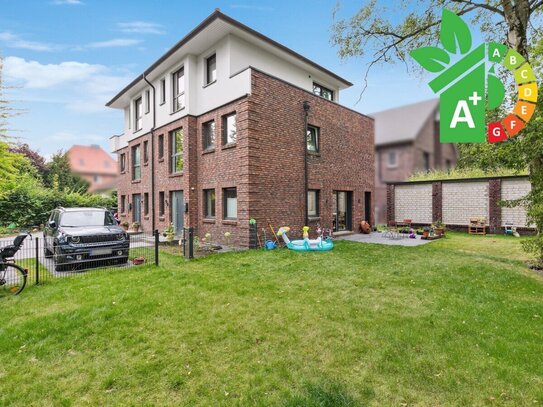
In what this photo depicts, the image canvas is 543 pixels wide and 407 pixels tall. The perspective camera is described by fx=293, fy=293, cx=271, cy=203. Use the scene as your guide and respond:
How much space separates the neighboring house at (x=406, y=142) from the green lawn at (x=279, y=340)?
236 cm

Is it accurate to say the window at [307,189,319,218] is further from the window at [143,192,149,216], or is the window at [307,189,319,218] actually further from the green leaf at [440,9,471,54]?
the window at [143,192,149,216]

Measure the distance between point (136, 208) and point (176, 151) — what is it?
6860 millimetres

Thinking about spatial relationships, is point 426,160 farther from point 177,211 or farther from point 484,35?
point 177,211

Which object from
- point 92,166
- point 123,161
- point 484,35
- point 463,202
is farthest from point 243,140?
point 123,161

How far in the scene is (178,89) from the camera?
14.8 metres

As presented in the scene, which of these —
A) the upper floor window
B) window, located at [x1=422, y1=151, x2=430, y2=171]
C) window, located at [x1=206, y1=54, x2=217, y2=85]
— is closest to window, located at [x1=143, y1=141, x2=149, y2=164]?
the upper floor window

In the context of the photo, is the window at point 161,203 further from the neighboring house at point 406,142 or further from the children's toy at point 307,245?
the neighboring house at point 406,142

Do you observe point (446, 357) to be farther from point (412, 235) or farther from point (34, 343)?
point (412, 235)

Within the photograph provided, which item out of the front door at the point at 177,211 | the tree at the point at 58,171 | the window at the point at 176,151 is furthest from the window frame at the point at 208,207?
the tree at the point at 58,171

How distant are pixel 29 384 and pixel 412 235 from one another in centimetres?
1475

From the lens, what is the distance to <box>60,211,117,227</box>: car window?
9289 mm

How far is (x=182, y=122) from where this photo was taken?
14016mm

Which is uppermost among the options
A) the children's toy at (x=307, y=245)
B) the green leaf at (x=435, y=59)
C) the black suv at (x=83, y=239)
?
the green leaf at (x=435, y=59)

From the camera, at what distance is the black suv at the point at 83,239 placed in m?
8.12
